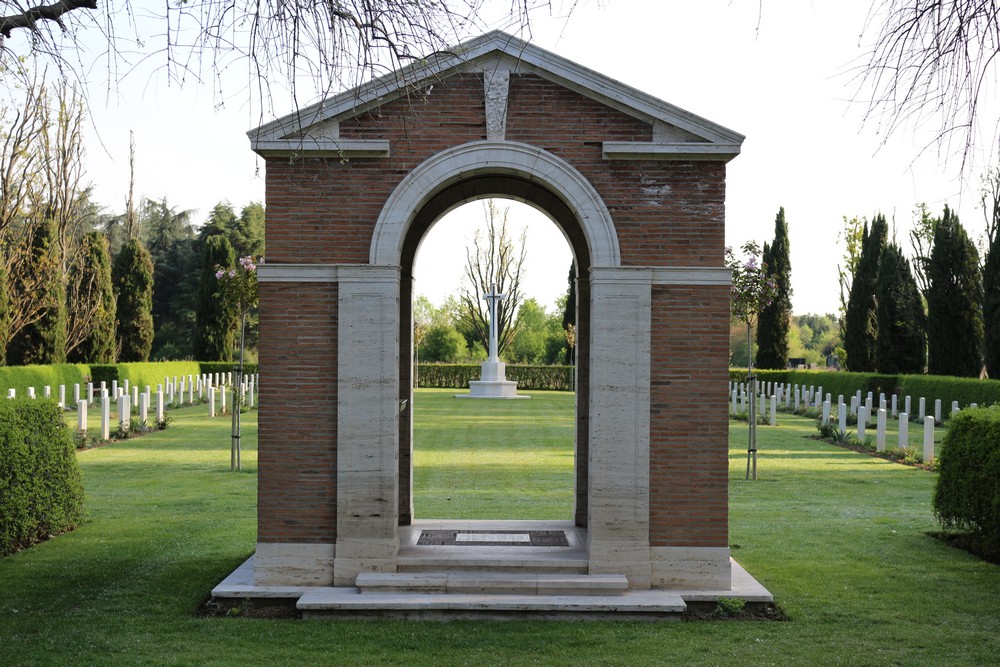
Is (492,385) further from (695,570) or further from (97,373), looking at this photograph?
(695,570)

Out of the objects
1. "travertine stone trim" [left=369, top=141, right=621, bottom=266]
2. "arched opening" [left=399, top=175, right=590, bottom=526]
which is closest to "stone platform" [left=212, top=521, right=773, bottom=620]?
"arched opening" [left=399, top=175, right=590, bottom=526]

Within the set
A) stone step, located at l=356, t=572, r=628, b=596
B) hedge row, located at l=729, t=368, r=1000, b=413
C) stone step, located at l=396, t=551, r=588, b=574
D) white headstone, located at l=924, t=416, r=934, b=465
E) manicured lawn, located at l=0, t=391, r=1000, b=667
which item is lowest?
manicured lawn, located at l=0, t=391, r=1000, b=667

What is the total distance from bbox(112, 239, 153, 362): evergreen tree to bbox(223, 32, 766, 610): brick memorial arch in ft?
Answer: 97.2

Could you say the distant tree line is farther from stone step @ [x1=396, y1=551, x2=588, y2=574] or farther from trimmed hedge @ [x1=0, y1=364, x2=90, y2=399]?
stone step @ [x1=396, y1=551, x2=588, y2=574]

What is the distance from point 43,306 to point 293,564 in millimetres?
22709

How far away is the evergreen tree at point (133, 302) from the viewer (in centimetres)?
3484

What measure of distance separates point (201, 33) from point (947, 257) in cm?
2709

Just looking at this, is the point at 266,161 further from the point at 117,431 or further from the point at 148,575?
the point at 117,431

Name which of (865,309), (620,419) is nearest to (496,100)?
(620,419)

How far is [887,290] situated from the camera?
30406 mm

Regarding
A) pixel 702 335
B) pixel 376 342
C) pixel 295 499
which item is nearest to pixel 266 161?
pixel 376 342

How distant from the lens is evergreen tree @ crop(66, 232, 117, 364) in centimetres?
3070

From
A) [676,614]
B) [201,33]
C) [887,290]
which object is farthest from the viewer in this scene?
[887,290]

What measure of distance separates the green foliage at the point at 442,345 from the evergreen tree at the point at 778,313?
70.6 feet
